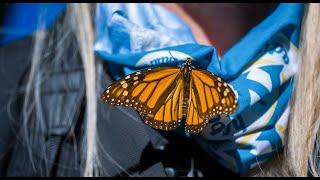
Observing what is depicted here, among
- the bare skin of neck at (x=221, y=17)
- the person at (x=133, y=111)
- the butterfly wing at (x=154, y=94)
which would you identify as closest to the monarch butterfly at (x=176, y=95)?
the butterfly wing at (x=154, y=94)

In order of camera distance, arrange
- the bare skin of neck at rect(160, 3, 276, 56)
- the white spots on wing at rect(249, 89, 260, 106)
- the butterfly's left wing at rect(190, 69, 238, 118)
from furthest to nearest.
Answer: the bare skin of neck at rect(160, 3, 276, 56) → the white spots on wing at rect(249, 89, 260, 106) → the butterfly's left wing at rect(190, 69, 238, 118)

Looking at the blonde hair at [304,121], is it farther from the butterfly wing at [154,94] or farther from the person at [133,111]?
the butterfly wing at [154,94]

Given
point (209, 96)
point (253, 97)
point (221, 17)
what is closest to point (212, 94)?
point (209, 96)

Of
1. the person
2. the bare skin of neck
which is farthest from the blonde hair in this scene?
the bare skin of neck

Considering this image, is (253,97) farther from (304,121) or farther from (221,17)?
(221,17)

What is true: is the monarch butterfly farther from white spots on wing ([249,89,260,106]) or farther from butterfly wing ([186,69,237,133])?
white spots on wing ([249,89,260,106])

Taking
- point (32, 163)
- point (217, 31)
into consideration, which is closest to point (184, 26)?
point (217, 31)

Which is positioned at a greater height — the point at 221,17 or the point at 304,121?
the point at 221,17
